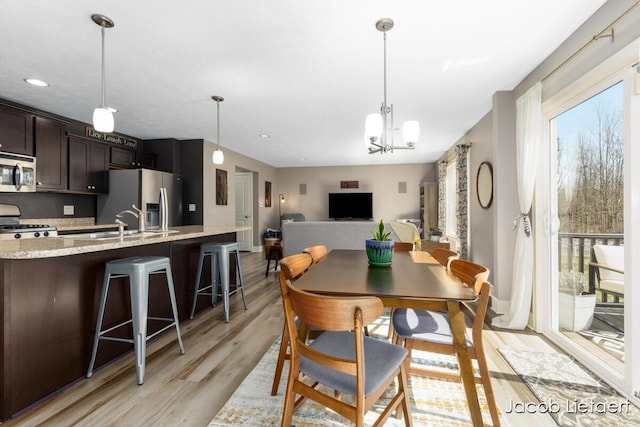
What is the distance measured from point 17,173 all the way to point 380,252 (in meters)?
4.29

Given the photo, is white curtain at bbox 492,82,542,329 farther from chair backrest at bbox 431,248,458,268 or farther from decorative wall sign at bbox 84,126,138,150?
decorative wall sign at bbox 84,126,138,150

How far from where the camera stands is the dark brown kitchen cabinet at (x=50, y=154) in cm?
381

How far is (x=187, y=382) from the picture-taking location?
1.92 m

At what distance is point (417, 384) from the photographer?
1883 millimetres

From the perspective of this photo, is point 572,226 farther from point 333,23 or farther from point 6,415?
point 6,415

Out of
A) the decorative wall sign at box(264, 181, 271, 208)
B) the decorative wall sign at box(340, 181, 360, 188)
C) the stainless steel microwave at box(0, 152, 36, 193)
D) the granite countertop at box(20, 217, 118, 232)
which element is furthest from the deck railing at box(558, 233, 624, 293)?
the decorative wall sign at box(264, 181, 271, 208)

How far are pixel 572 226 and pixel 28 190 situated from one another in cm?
574

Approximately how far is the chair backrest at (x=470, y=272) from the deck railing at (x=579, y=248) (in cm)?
111

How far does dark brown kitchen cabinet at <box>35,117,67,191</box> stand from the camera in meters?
3.81

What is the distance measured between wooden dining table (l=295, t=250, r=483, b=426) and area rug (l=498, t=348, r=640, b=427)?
25.5 inches

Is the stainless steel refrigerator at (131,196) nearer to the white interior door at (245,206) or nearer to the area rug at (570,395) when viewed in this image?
the white interior door at (245,206)

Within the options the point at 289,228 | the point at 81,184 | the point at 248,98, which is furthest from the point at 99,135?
the point at 289,228

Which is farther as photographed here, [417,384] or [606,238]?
[606,238]

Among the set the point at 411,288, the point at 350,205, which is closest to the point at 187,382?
the point at 411,288
